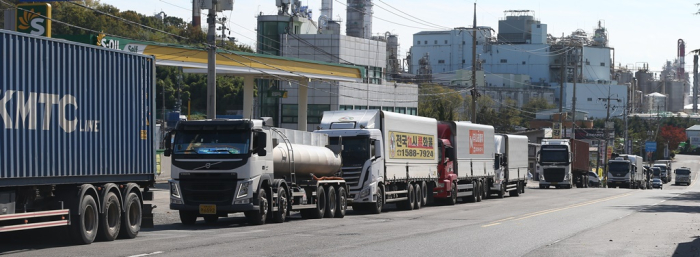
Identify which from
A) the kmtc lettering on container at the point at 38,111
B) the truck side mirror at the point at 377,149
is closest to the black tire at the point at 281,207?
the truck side mirror at the point at 377,149

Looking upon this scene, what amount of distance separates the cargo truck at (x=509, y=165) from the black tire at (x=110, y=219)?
3171 centimetres

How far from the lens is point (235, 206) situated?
22016mm

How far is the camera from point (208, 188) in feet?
72.7

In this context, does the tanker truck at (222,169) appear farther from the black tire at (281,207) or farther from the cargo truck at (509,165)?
the cargo truck at (509,165)

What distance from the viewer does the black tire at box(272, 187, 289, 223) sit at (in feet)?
78.0

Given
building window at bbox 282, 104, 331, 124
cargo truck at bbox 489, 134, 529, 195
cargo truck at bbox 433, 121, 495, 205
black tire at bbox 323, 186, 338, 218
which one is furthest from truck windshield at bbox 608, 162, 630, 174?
black tire at bbox 323, 186, 338, 218

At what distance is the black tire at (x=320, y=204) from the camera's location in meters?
26.0

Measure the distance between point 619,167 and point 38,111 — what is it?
76.0m

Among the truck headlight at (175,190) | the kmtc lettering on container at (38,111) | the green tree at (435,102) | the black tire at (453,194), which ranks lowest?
the black tire at (453,194)

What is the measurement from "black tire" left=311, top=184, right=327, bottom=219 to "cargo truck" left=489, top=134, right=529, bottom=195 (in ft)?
72.5

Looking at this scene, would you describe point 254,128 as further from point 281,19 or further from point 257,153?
point 281,19

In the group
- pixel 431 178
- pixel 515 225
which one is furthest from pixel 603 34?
pixel 515 225

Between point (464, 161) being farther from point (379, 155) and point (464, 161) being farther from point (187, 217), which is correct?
point (187, 217)

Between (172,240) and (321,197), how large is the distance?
917 centimetres
